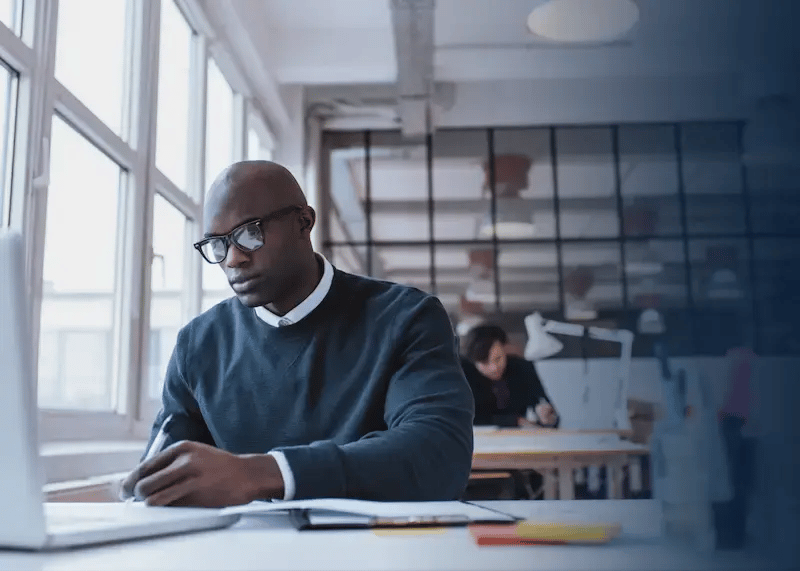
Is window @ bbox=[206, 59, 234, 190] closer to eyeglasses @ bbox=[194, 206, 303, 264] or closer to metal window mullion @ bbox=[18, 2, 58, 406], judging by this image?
metal window mullion @ bbox=[18, 2, 58, 406]

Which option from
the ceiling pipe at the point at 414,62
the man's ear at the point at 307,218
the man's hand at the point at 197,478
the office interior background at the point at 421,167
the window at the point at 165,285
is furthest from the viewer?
the ceiling pipe at the point at 414,62

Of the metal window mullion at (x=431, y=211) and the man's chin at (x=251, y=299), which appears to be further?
the metal window mullion at (x=431, y=211)

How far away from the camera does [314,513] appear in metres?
0.89

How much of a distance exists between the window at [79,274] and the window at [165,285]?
0.68 ft

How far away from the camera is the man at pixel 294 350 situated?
1401 millimetres

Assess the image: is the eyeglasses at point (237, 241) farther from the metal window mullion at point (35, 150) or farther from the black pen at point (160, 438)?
the metal window mullion at point (35, 150)

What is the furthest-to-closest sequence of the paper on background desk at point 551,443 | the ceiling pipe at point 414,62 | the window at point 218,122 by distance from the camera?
the window at point 218,122
the ceiling pipe at point 414,62
the paper on background desk at point 551,443

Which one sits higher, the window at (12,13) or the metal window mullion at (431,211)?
the metal window mullion at (431,211)

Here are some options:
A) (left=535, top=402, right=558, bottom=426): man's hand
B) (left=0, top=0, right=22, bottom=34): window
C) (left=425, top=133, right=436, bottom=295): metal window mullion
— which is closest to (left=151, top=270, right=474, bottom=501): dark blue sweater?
(left=0, top=0, right=22, bottom=34): window

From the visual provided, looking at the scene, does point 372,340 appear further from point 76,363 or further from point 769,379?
point 76,363

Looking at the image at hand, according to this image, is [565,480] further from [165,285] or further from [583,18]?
[583,18]

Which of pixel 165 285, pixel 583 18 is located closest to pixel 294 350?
pixel 165 285

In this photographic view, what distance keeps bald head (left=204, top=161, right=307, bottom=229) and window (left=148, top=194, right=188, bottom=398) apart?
1.39m

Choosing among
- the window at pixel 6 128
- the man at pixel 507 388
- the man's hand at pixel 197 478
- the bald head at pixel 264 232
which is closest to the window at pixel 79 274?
the window at pixel 6 128
